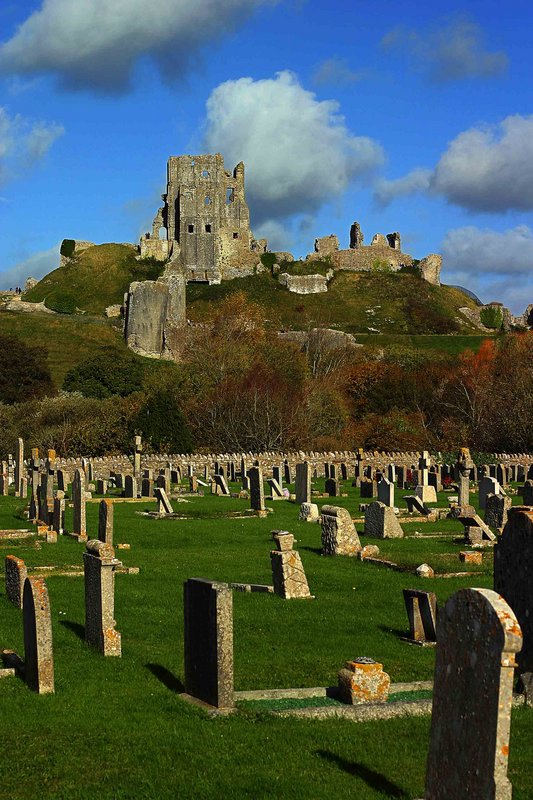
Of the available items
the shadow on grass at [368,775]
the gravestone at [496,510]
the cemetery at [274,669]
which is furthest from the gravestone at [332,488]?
the shadow on grass at [368,775]

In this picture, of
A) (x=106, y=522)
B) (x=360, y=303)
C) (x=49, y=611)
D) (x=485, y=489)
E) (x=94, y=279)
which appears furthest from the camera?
(x=94, y=279)

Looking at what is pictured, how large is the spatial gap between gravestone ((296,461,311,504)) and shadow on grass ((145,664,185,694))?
2116 cm

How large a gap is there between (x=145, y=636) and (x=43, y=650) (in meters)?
2.87

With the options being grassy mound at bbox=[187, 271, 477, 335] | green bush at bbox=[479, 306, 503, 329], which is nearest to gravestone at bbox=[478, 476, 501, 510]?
grassy mound at bbox=[187, 271, 477, 335]

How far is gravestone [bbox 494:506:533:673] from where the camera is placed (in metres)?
9.91

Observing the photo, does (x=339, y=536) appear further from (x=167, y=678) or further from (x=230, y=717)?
(x=230, y=717)

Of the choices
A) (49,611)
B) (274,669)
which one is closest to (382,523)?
(274,669)

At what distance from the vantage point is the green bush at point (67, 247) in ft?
425

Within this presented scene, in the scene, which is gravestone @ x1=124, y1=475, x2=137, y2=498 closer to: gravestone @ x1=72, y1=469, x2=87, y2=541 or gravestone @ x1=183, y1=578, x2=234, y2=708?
gravestone @ x1=72, y1=469, x2=87, y2=541

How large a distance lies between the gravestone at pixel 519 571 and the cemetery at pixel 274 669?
21mm

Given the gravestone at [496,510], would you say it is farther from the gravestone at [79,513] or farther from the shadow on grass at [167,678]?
the shadow on grass at [167,678]

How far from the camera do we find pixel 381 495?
3034 cm

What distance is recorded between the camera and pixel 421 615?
13.0 meters

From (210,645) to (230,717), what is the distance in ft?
2.24
